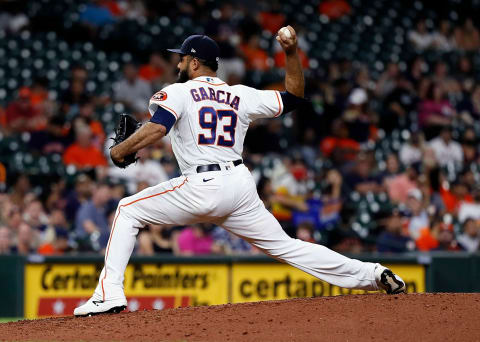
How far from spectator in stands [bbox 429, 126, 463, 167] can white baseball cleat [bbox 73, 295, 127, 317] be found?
837 centimetres

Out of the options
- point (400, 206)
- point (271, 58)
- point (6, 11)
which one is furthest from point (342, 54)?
point (6, 11)

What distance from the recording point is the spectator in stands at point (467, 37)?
16.0 m

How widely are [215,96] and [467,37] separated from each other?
12.0 meters

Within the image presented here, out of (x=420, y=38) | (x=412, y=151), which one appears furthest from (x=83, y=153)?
(x=420, y=38)

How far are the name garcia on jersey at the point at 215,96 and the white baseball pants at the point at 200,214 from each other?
0.38 m

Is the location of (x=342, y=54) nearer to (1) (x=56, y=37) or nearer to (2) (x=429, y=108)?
(2) (x=429, y=108)

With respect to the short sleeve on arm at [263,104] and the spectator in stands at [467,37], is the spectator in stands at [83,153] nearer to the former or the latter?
the short sleeve on arm at [263,104]

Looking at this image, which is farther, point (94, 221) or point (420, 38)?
point (420, 38)

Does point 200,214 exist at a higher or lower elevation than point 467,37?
lower

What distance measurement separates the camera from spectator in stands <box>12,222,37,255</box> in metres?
8.93

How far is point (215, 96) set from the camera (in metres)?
5.16

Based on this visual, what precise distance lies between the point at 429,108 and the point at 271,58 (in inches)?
105

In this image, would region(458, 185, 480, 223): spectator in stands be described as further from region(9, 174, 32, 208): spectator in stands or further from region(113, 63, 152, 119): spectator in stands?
region(9, 174, 32, 208): spectator in stands

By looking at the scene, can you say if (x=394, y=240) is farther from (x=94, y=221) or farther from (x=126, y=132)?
(x=126, y=132)
